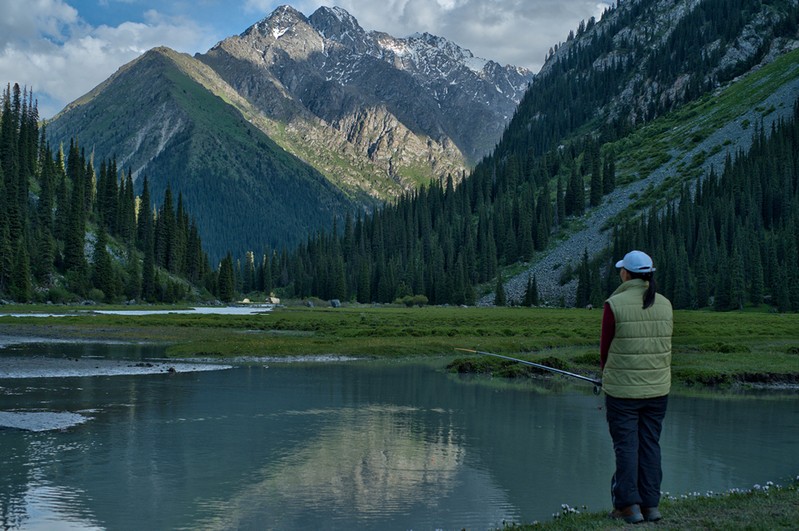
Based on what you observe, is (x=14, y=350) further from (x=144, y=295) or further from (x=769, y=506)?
(x=144, y=295)

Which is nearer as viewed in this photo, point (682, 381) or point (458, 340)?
point (682, 381)

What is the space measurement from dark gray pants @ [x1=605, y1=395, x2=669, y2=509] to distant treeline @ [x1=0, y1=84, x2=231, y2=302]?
108m

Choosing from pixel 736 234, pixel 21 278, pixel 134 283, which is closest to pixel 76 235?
pixel 134 283

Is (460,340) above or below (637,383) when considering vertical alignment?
below

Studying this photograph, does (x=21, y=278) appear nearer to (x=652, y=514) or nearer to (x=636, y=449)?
(x=636, y=449)

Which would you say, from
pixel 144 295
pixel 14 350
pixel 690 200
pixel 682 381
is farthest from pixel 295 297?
pixel 682 381

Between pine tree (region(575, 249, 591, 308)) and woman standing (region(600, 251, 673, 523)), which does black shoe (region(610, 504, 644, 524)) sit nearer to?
woman standing (region(600, 251, 673, 523))

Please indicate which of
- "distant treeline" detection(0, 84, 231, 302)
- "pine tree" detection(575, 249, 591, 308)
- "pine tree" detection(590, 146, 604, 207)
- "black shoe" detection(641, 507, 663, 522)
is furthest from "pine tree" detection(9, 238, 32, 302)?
"pine tree" detection(590, 146, 604, 207)

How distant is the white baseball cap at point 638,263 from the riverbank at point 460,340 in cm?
2889

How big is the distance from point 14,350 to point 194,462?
36.7m

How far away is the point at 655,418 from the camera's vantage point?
1237 cm

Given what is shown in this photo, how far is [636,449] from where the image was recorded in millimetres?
12219

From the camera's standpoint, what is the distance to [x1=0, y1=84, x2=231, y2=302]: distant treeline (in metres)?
111

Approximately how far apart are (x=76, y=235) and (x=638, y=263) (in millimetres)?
124017
